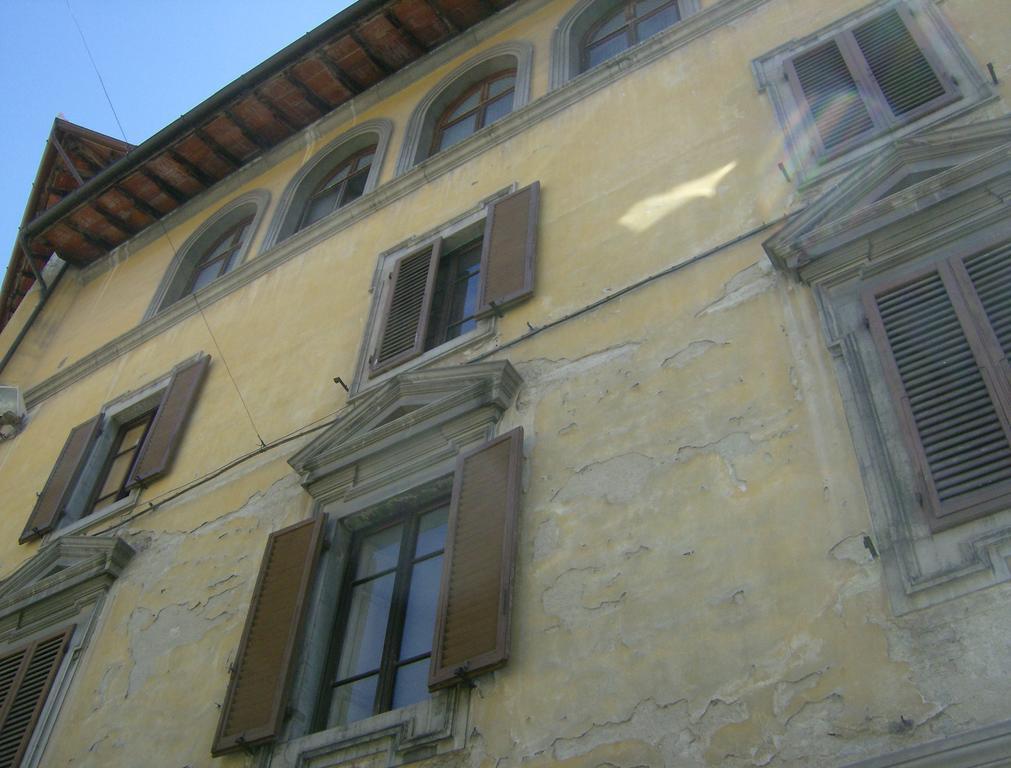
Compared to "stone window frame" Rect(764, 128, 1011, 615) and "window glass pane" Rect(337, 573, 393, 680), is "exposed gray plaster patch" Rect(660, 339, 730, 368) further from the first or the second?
"window glass pane" Rect(337, 573, 393, 680)

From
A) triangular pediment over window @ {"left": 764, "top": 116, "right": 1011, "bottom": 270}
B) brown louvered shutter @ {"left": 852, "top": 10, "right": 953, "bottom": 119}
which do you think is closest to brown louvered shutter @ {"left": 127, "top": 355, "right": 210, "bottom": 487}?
triangular pediment over window @ {"left": 764, "top": 116, "right": 1011, "bottom": 270}

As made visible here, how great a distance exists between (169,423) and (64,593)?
1.78 metres

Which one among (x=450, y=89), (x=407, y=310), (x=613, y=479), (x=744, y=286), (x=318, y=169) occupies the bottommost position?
(x=613, y=479)

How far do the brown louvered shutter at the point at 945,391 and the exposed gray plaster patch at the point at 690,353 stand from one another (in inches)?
37.1

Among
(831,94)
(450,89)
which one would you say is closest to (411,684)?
(831,94)

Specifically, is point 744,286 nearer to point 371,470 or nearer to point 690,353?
point 690,353

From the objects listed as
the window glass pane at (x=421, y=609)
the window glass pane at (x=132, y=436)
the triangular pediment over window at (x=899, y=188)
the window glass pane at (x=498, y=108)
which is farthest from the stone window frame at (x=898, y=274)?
the window glass pane at (x=132, y=436)

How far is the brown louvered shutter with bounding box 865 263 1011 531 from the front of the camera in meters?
4.73

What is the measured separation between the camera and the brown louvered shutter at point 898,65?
711cm

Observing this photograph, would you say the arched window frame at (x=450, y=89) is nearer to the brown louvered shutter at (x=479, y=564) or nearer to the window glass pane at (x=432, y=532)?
the window glass pane at (x=432, y=532)

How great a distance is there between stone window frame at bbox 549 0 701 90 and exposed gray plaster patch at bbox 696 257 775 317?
393 cm

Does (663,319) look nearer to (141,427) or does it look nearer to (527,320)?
(527,320)

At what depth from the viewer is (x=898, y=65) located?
7.43 m

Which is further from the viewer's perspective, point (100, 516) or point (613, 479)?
point (100, 516)
